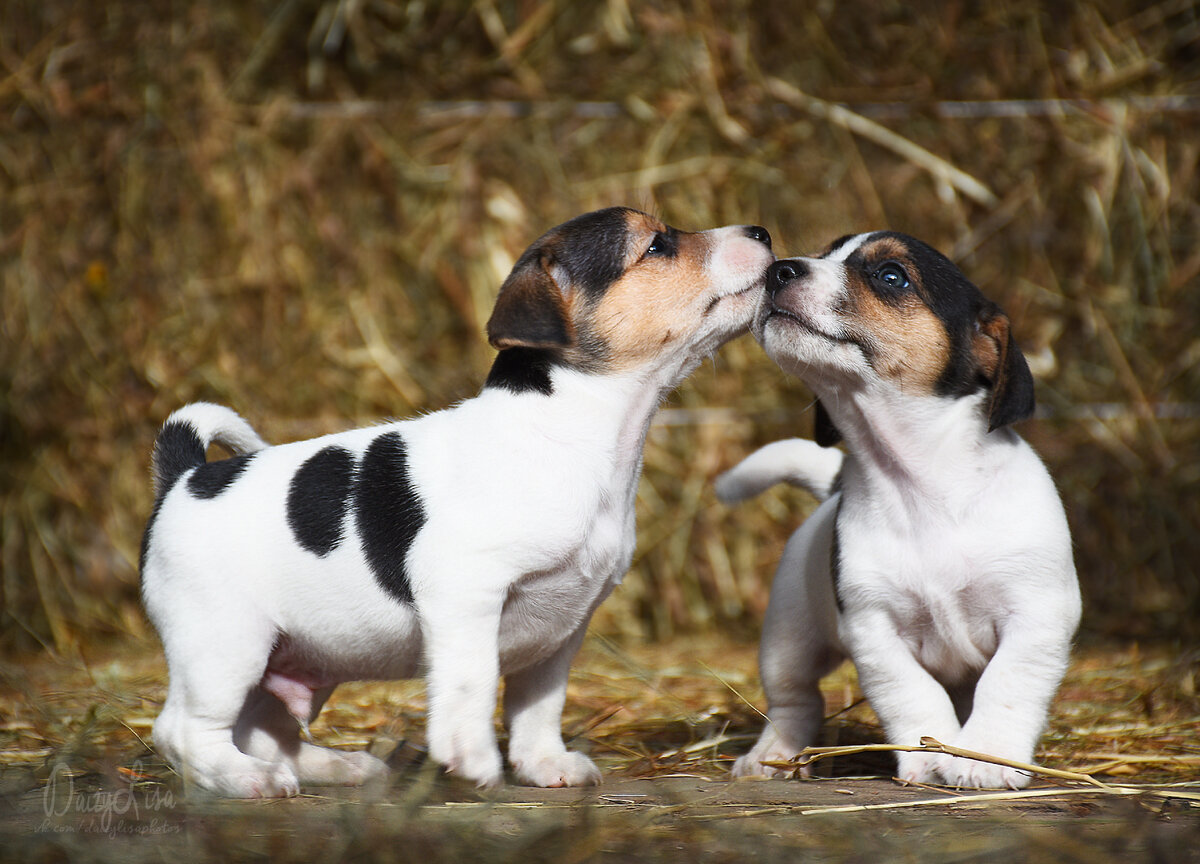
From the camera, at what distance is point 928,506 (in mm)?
3664

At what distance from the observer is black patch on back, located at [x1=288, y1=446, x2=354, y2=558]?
351cm

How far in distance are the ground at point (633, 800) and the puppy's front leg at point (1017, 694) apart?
13 cm

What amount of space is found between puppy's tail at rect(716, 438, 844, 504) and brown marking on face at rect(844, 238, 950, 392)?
658 mm

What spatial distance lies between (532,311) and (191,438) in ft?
4.15

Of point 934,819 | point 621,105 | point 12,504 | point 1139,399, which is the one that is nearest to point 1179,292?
point 1139,399

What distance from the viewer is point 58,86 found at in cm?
620

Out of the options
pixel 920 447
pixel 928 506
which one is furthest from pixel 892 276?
pixel 928 506

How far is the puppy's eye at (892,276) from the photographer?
148 inches

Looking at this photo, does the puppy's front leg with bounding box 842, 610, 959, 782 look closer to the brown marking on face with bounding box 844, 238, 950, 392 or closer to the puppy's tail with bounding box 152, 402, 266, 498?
the brown marking on face with bounding box 844, 238, 950, 392

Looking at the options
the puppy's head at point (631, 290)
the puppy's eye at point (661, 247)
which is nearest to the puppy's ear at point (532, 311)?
the puppy's head at point (631, 290)

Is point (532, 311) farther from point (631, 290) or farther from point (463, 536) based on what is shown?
point (463, 536)

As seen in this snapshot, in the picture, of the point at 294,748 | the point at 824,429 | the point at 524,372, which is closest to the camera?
the point at 524,372

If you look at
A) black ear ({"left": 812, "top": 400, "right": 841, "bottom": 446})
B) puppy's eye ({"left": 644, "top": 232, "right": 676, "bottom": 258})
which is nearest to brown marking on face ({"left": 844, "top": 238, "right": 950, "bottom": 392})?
black ear ({"left": 812, "top": 400, "right": 841, "bottom": 446})

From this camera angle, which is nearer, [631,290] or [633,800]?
[633,800]
